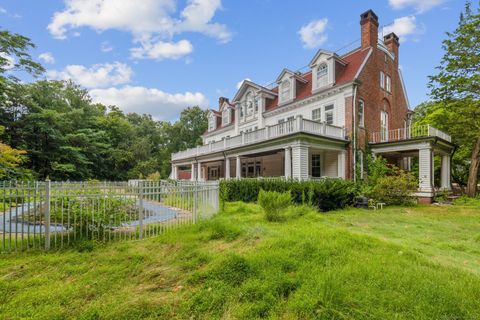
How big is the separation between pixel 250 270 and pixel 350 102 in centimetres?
1434

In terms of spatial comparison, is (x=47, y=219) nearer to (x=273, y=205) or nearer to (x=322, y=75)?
(x=273, y=205)

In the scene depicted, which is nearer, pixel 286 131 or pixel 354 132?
pixel 286 131

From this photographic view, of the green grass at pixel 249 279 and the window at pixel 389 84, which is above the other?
the window at pixel 389 84

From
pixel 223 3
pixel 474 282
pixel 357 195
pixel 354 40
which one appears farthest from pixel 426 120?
pixel 474 282

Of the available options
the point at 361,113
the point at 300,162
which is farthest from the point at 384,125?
the point at 300,162

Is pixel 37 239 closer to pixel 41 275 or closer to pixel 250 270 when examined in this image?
pixel 41 275

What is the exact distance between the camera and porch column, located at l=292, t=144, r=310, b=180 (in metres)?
13.4

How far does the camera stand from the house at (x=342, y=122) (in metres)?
14.0

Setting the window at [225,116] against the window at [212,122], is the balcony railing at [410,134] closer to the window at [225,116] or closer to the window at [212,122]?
the window at [225,116]

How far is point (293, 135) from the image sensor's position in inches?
531

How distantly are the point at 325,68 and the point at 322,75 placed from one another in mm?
492

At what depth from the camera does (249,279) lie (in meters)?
3.64

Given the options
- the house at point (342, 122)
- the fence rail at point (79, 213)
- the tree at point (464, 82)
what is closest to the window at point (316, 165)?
the house at point (342, 122)

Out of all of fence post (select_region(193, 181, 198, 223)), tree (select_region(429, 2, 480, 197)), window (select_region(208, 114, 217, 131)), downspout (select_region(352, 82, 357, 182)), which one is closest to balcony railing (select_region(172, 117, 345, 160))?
downspout (select_region(352, 82, 357, 182))
